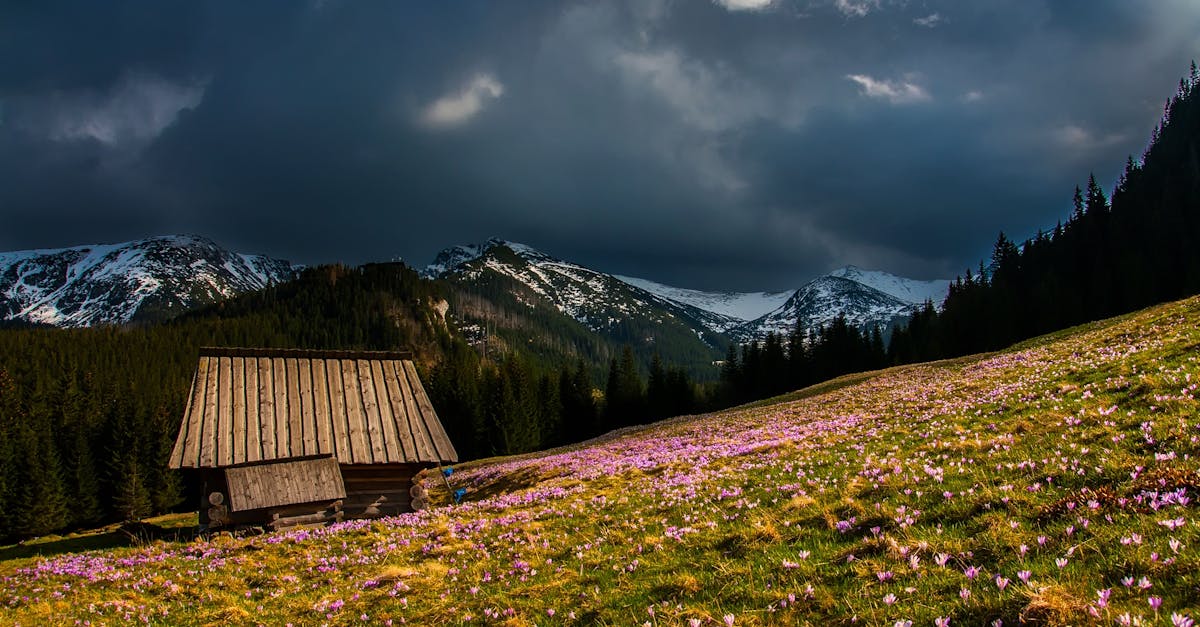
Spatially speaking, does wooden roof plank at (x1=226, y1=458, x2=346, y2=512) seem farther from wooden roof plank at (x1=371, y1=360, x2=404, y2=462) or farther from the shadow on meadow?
the shadow on meadow

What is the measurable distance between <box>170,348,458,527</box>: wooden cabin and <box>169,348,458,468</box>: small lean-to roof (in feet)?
0.16

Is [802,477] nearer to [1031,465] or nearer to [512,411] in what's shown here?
[1031,465]

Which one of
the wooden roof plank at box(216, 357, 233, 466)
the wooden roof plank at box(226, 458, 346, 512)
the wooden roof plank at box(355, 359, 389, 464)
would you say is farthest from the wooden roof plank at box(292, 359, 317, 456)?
the wooden roof plank at box(216, 357, 233, 466)

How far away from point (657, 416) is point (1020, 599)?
11647 cm

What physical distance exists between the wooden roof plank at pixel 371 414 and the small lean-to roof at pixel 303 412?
0.05 metres

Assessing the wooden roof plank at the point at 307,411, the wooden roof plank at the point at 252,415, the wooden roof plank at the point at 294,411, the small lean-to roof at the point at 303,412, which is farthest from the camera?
the wooden roof plank at the point at 307,411

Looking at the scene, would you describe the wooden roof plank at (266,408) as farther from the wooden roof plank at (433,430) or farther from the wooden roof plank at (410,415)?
the wooden roof plank at (433,430)

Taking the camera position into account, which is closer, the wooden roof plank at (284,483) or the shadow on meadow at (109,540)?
the wooden roof plank at (284,483)

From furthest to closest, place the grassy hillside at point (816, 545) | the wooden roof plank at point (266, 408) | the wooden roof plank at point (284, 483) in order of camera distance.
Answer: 1. the wooden roof plank at point (266, 408)
2. the wooden roof plank at point (284, 483)
3. the grassy hillside at point (816, 545)

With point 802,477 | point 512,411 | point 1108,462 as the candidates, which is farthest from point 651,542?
point 512,411

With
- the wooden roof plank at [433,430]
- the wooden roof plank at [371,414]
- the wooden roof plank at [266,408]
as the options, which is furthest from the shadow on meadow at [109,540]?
the wooden roof plank at [433,430]

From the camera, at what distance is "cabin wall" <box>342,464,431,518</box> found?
1105 inches

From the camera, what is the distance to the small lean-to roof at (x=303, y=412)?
26062mm

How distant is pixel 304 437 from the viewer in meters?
27.3
